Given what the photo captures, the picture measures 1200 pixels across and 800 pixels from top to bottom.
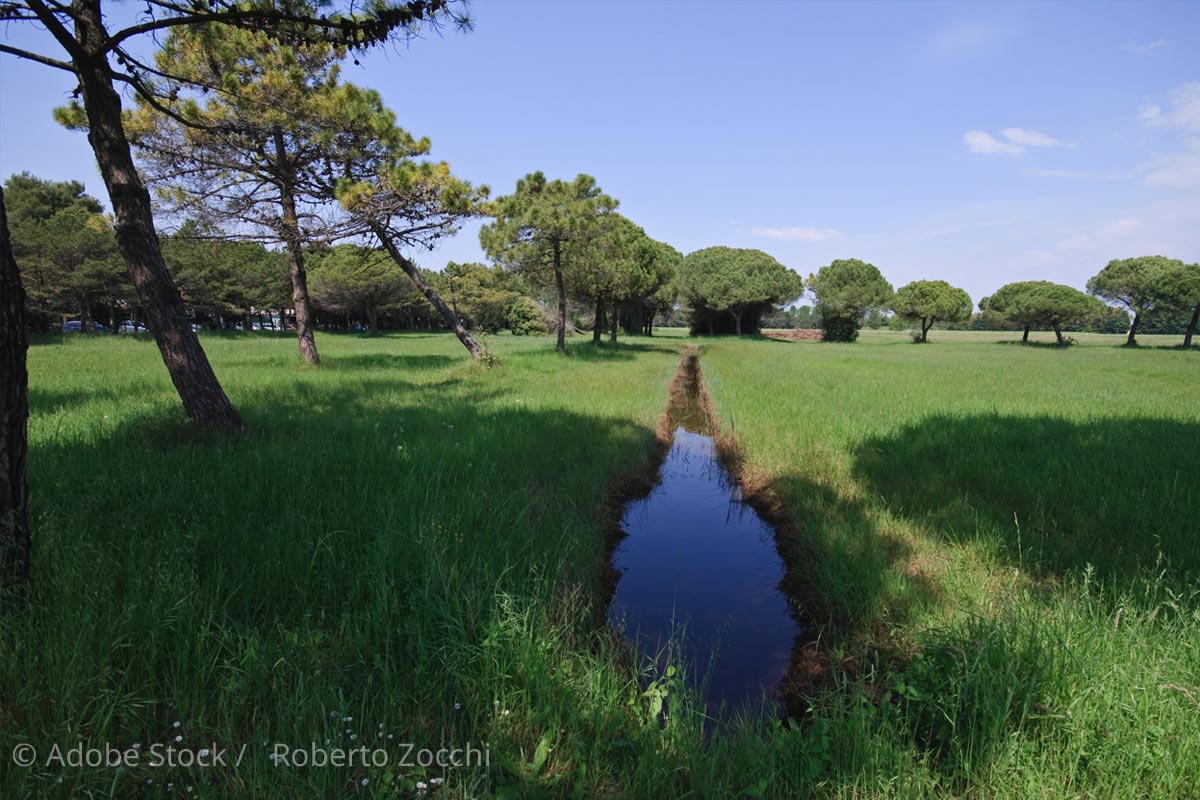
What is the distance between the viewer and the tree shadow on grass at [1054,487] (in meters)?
3.76

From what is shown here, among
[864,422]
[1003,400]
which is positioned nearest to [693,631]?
[864,422]

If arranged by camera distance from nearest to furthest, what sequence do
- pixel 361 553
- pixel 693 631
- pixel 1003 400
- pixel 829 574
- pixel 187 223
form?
pixel 361 553, pixel 693 631, pixel 829 574, pixel 1003 400, pixel 187 223

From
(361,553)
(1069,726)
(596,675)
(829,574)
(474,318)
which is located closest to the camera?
(1069,726)

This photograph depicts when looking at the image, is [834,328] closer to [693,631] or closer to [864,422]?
[864,422]

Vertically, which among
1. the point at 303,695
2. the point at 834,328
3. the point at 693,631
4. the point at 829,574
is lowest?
the point at 693,631

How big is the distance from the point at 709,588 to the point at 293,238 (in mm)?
13088

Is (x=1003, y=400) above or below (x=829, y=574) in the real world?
above

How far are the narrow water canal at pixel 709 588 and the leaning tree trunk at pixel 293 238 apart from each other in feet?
38.8

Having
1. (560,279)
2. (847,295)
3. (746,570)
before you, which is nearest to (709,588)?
(746,570)

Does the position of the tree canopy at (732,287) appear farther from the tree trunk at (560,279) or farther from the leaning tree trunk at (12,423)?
the leaning tree trunk at (12,423)

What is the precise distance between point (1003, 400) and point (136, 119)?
2022 cm

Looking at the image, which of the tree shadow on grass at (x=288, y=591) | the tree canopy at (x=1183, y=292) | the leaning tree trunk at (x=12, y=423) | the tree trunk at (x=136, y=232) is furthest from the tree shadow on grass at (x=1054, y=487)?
the tree canopy at (x=1183, y=292)

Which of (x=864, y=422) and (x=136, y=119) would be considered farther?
(x=136, y=119)

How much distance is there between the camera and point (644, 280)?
29297 mm
